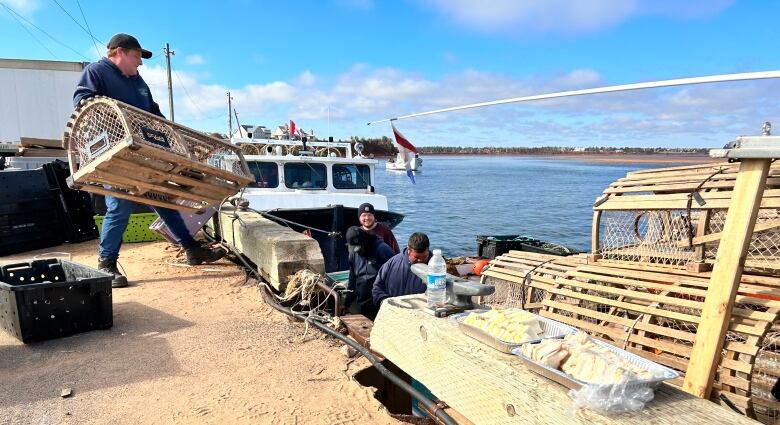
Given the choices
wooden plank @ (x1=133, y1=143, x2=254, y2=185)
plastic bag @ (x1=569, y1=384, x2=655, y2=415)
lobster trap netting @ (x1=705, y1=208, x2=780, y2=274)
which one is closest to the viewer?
plastic bag @ (x1=569, y1=384, x2=655, y2=415)

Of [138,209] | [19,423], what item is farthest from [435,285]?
[138,209]

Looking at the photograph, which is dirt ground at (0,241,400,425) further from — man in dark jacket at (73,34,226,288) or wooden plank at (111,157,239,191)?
wooden plank at (111,157,239,191)

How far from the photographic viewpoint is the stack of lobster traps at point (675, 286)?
217 cm

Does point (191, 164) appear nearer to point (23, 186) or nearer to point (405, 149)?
point (23, 186)

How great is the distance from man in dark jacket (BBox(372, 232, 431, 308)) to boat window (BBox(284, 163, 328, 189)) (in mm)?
6442

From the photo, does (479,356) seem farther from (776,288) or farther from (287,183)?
(287,183)

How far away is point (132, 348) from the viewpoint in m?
3.49

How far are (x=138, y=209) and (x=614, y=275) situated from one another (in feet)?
27.6

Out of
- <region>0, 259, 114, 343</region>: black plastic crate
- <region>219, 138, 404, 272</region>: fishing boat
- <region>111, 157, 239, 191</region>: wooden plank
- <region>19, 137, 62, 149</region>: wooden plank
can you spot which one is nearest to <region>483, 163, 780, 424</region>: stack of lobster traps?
<region>111, 157, 239, 191</region>: wooden plank

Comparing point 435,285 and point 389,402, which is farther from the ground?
point 435,285

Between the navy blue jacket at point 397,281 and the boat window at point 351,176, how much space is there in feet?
21.6

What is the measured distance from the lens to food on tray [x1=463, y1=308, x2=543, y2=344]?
198cm

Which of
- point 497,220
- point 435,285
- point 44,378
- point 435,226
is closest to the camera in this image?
point 435,285

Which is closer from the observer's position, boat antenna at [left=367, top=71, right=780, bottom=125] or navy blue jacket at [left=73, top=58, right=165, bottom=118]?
boat antenna at [left=367, top=71, right=780, bottom=125]
